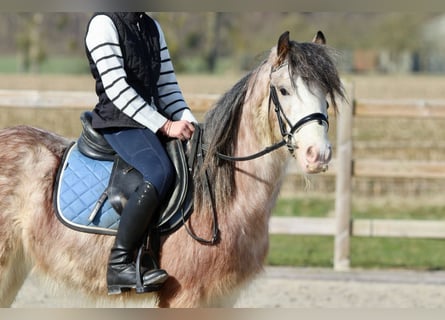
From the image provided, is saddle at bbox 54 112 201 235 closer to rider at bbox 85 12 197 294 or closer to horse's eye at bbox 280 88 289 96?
rider at bbox 85 12 197 294

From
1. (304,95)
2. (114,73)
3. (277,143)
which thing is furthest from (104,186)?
(304,95)

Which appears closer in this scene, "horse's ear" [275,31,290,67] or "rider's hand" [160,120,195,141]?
"horse's ear" [275,31,290,67]

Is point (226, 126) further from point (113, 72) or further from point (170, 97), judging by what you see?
point (113, 72)

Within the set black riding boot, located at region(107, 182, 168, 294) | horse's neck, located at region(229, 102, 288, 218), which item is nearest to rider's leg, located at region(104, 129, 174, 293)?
black riding boot, located at region(107, 182, 168, 294)

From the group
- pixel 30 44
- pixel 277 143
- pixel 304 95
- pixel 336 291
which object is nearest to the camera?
pixel 304 95

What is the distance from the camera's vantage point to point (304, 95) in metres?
3.69

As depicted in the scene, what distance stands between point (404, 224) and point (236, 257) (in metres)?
4.38

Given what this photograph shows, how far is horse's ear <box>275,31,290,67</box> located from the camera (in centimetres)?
374

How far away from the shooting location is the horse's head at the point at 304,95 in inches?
141

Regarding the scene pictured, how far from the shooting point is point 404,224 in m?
7.95

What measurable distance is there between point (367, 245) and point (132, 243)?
6.08m

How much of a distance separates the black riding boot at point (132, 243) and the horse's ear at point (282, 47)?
891 millimetres

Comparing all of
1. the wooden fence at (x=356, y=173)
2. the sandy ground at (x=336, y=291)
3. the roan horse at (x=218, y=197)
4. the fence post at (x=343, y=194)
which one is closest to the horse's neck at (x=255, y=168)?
the roan horse at (x=218, y=197)

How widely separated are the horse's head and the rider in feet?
1.94
